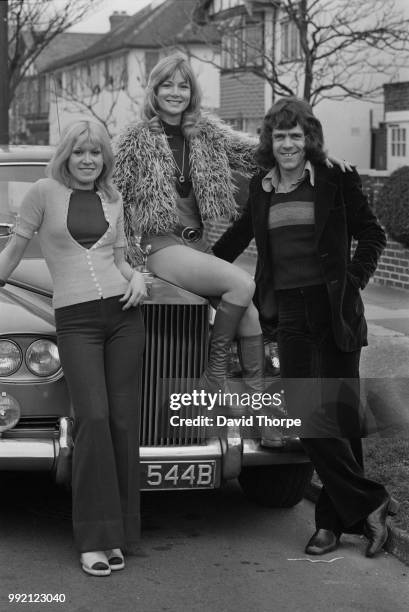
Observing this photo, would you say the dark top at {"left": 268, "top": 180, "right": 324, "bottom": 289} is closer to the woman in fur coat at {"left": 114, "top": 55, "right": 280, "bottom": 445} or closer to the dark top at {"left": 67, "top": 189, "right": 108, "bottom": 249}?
the woman in fur coat at {"left": 114, "top": 55, "right": 280, "bottom": 445}

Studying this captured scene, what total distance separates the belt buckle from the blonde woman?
0.49 meters

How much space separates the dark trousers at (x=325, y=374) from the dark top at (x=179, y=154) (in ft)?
2.47

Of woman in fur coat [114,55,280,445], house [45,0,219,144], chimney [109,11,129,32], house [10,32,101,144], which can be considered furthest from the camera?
chimney [109,11,129,32]

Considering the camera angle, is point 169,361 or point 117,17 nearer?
point 169,361

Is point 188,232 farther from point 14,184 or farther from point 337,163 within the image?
point 14,184

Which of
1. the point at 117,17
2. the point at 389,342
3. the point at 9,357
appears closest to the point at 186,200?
the point at 9,357

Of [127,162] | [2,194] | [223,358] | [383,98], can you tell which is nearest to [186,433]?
[223,358]

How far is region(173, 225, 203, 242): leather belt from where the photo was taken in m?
5.41

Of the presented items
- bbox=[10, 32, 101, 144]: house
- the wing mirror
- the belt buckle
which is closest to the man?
the belt buckle

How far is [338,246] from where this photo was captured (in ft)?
16.4

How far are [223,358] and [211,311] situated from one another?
0.25 meters
